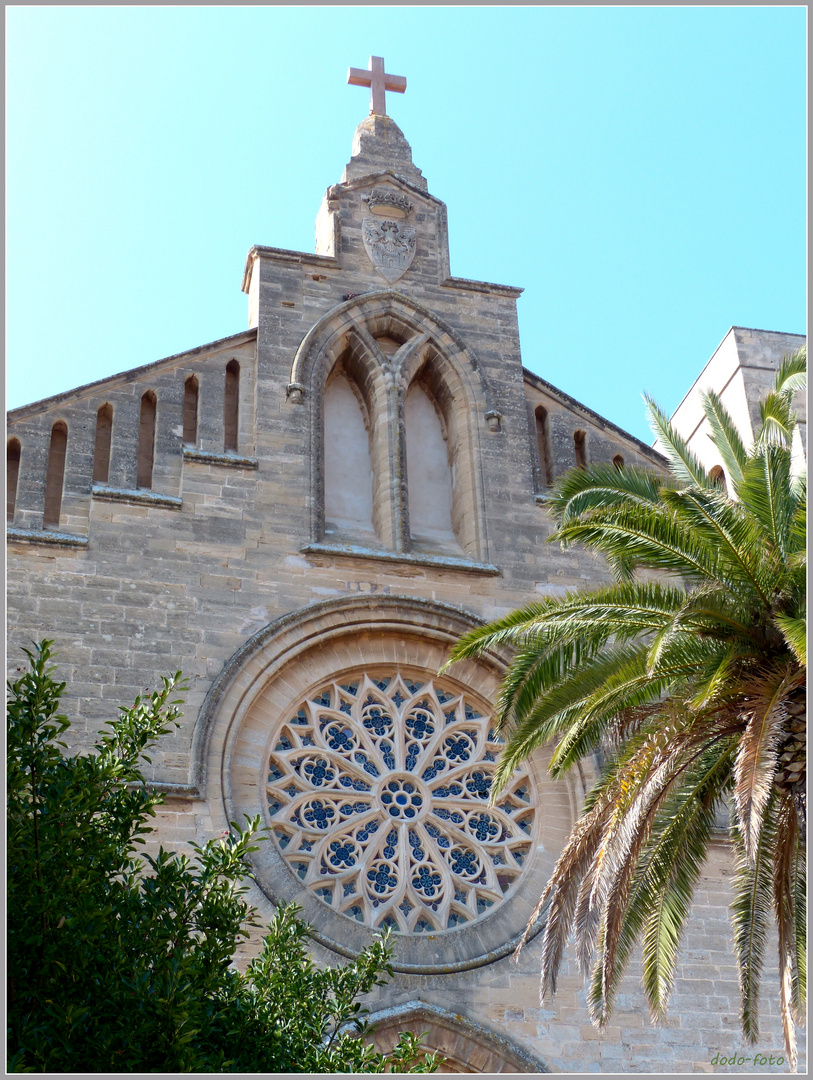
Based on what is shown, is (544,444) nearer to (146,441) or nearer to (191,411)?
(191,411)

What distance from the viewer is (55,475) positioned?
16.0 meters

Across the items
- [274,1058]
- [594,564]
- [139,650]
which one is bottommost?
[274,1058]

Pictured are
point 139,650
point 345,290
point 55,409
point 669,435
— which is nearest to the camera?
point 669,435

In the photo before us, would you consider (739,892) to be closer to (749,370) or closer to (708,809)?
(708,809)

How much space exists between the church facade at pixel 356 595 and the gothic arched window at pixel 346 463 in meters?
0.03

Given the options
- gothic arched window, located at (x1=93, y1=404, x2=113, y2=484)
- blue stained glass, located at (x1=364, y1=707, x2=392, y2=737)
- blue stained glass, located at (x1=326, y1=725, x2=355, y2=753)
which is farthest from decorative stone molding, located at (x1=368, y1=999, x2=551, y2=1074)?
gothic arched window, located at (x1=93, y1=404, x2=113, y2=484)

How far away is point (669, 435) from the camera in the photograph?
13.7 metres

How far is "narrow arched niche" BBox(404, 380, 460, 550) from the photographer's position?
17.2m

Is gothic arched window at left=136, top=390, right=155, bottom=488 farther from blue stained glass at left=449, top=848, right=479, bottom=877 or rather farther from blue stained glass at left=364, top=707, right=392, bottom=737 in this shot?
blue stained glass at left=449, top=848, right=479, bottom=877

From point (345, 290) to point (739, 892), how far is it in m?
8.20

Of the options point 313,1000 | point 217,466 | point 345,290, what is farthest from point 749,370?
point 313,1000

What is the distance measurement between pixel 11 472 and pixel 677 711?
22.6ft

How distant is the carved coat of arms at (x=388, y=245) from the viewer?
1825cm

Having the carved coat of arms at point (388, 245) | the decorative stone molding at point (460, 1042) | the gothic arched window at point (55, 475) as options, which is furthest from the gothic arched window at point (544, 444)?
the decorative stone molding at point (460, 1042)
